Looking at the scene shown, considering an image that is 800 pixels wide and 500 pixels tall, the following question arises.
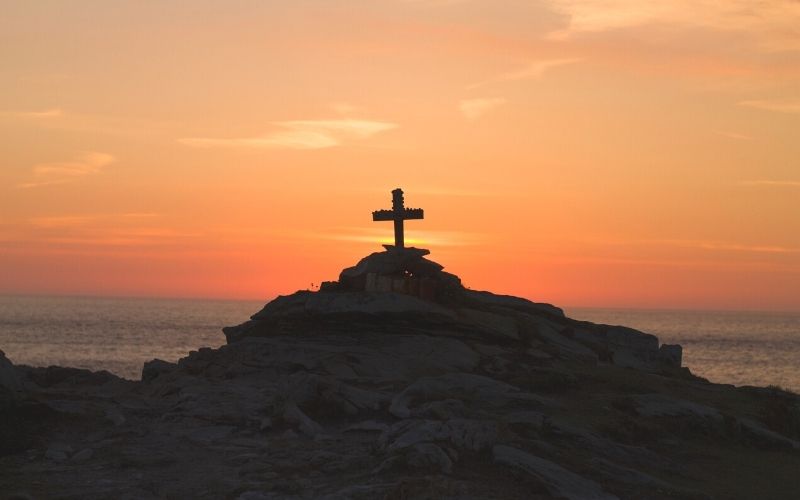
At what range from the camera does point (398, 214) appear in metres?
31.0

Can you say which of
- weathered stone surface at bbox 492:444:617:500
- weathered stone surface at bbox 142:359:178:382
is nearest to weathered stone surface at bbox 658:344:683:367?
weathered stone surface at bbox 142:359:178:382

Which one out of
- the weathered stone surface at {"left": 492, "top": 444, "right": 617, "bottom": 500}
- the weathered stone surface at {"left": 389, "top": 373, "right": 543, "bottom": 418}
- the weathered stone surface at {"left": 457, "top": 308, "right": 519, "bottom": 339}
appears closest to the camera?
the weathered stone surface at {"left": 492, "top": 444, "right": 617, "bottom": 500}

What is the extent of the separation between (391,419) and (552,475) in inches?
203

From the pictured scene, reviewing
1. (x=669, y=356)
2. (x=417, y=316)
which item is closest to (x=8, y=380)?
(x=417, y=316)

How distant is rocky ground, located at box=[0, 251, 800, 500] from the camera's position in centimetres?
1571

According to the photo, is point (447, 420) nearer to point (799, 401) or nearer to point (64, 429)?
point (64, 429)

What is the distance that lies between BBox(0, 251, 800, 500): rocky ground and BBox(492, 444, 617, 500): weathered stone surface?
0.13 ft

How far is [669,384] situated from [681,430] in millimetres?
5573

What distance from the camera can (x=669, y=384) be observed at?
2620 cm

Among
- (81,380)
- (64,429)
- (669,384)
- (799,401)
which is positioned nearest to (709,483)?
(669,384)

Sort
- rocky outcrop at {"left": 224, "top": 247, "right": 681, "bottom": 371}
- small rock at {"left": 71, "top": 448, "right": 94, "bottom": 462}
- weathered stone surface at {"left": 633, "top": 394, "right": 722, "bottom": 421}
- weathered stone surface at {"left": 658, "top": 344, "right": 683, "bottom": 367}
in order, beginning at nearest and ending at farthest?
1. small rock at {"left": 71, "top": 448, "right": 94, "bottom": 462}
2. weathered stone surface at {"left": 633, "top": 394, "right": 722, "bottom": 421}
3. rocky outcrop at {"left": 224, "top": 247, "right": 681, "bottom": 371}
4. weathered stone surface at {"left": 658, "top": 344, "right": 683, "bottom": 367}

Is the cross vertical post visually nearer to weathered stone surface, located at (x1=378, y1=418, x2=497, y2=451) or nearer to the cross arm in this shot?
the cross arm

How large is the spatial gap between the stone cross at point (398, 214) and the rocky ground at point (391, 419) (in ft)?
3.96

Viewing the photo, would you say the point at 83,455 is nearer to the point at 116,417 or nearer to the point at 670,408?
the point at 116,417
